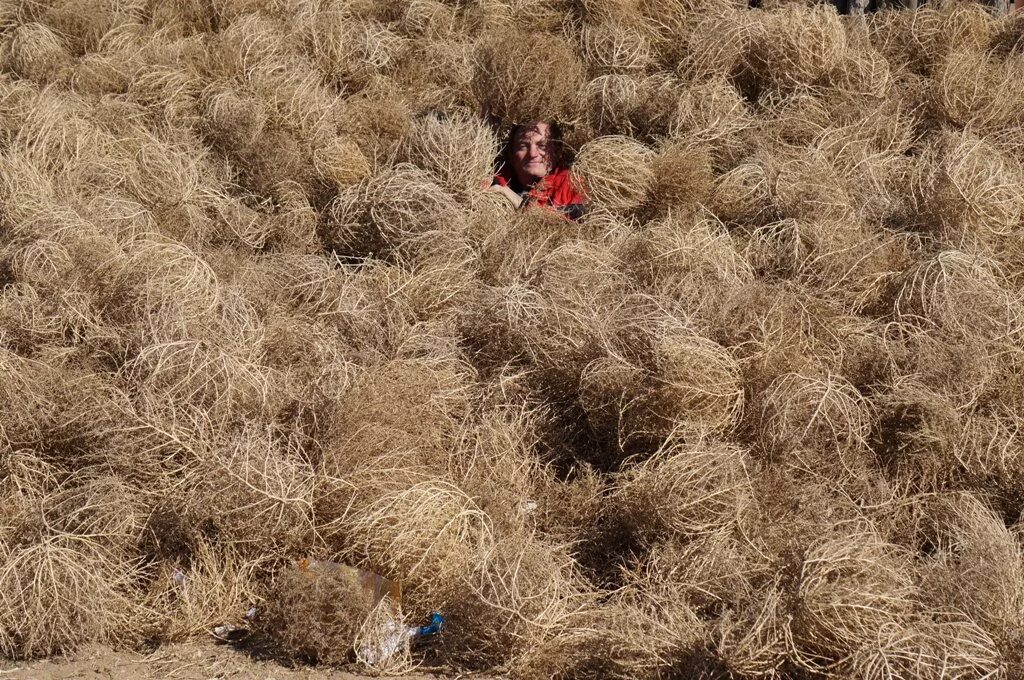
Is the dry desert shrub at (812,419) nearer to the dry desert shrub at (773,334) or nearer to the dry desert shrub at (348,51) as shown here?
the dry desert shrub at (773,334)

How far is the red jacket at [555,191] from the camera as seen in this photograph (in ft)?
21.0

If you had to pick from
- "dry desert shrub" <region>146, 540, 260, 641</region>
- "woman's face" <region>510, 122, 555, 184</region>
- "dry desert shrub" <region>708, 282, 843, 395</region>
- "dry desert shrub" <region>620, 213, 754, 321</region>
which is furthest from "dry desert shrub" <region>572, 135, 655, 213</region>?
"dry desert shrub" <region>146, 540, 260, 641</region>

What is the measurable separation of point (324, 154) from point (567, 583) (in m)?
3.47

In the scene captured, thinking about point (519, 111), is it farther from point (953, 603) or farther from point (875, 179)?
point (953, 603)

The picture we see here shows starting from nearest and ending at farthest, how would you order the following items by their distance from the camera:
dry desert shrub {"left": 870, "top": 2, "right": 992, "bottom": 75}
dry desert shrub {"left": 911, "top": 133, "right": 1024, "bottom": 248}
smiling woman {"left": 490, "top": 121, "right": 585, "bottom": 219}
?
dry desert shrub {"left": 911, "top": 133, "right": 1024, "bottom": 248}
smiling woman {"left": 490, "top": 121, "right": 585, "bottom": 219}
dry desert shrub {"left": 870, "top": 2, "right": 992, "bottom": 75}

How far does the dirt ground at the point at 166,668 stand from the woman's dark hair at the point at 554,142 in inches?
148

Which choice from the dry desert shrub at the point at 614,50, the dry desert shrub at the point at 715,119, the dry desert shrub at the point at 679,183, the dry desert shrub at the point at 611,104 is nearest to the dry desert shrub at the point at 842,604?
the dry desert shrub at the point at 679,183

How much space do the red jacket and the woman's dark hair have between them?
8 cm

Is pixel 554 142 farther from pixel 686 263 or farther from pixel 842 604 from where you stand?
pixel 842 604

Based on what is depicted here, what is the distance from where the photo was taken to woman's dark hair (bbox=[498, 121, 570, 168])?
691 cm

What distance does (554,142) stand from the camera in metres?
6.92

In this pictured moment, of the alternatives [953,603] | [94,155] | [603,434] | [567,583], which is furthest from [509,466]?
[94,155]

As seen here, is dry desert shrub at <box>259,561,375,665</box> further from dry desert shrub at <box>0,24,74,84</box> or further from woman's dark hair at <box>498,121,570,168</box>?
dry desert shrub at <box>0,24,74,84</box>

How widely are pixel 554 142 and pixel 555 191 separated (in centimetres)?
36
